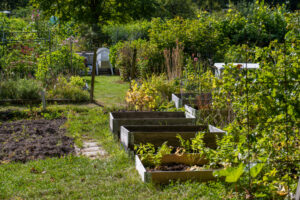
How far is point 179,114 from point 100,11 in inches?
180

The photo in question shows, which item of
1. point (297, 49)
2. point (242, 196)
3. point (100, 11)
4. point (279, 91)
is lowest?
point (242, 196)

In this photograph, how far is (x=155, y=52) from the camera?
10.8 metres

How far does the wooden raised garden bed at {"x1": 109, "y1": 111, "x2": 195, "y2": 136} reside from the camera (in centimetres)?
533

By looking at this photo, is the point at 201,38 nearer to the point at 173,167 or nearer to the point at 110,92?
the point at 110,92

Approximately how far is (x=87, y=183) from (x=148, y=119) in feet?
6.53

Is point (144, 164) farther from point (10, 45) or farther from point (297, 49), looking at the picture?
point (10, 45)

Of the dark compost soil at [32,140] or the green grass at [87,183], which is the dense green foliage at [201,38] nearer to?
the dark compost soil at [32,140]

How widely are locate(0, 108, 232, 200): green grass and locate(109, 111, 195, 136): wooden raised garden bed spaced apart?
64 cm

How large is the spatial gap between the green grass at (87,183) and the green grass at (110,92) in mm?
3426

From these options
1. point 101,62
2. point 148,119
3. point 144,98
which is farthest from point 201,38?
point 148,119

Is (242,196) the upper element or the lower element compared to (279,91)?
lower

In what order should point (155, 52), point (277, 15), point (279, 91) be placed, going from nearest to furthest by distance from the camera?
1. point (279, 91)
2. point (155, 52)
3. point (277, 15)

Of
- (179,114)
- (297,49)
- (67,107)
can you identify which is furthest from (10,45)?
(297,49)

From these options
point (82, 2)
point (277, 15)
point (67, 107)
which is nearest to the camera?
point (67, 107)
